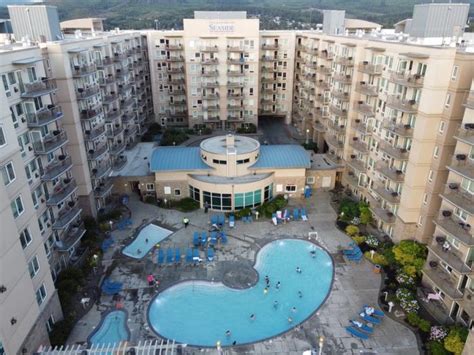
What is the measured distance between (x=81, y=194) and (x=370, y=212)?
32479 mm

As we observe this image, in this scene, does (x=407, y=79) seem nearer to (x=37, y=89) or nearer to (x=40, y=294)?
(x=37, y=89)

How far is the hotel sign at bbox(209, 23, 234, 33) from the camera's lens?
66.2 metres

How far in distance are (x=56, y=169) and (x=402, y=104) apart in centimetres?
3251

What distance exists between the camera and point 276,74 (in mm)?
75000

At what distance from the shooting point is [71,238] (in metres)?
→ 34.1

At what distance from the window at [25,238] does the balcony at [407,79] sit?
33.0 metres

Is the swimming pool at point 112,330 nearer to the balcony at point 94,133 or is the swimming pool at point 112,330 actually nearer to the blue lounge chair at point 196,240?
the blue lounge chair at point 196,240

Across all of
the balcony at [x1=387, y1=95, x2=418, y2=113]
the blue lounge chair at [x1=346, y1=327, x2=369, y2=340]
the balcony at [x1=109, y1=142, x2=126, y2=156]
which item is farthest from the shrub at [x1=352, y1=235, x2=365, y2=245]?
the balcony at [x1=109, y1=142, x2=126, y2=156]

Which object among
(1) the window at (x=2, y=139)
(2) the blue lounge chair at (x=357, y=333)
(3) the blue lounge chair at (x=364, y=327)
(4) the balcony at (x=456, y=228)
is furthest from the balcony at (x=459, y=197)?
(1) the window at (x=2, y=139)

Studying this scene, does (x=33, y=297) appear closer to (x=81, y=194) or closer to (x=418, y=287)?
(x=81, y=194)

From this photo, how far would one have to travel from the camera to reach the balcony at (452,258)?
1048 inches

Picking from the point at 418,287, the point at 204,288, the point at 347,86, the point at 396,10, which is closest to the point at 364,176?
the point at 347,86

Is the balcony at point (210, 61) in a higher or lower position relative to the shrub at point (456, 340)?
higher

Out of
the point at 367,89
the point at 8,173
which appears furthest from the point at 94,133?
the point at 367,89
